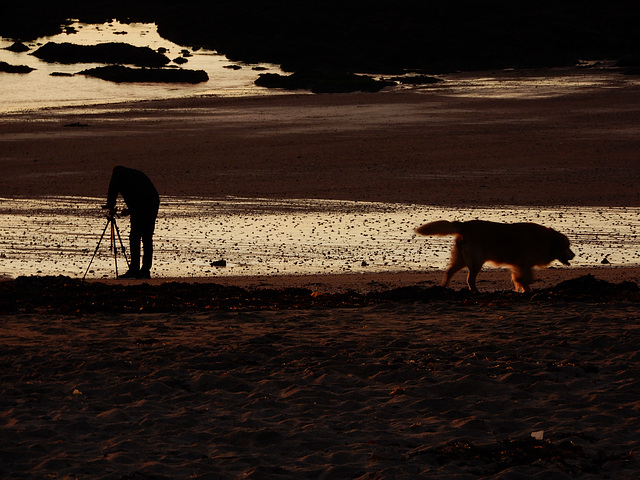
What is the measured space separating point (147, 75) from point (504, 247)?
123ft

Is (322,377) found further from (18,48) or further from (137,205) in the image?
(18,48)

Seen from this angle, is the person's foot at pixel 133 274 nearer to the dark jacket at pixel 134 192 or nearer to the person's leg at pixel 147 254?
the person's leg at pixel 147 254

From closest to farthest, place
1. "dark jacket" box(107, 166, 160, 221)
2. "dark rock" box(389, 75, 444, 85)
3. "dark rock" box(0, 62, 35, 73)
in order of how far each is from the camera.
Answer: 1. "dark jacket" box(107, 166, 160, 221)
2. "dark rock" box(389, 75, 444, 85)
3. "dark rock" box(0, 62, 35, 73)

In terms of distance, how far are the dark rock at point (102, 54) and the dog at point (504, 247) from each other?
144 ft

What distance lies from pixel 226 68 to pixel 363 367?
44861 mm

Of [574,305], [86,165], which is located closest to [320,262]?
[574,305]

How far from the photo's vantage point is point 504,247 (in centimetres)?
1013

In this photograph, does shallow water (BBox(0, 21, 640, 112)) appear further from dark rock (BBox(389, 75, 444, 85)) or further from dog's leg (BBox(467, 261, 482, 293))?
dog's leg (BBox(467, 261, 482, 293))

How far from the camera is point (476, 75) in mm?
46969

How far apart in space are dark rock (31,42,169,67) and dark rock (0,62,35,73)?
5.13 meters

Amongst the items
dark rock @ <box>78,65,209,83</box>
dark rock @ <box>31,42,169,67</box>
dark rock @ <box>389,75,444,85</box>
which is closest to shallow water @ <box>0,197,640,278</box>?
dark rock @ <box>389,75,444,85</box>

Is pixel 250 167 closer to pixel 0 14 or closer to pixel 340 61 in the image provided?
pixel 340 61

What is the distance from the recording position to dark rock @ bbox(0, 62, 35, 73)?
48.2m

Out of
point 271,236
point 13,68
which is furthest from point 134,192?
point 13,68
